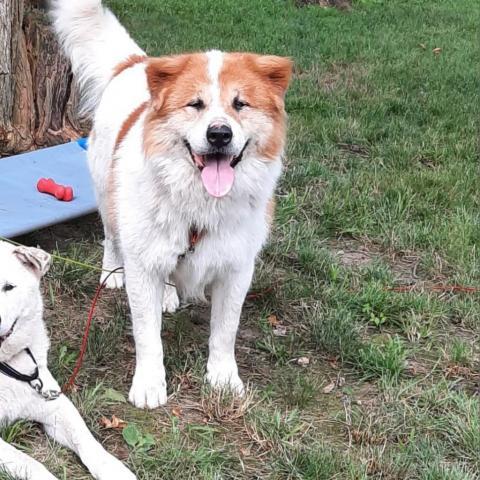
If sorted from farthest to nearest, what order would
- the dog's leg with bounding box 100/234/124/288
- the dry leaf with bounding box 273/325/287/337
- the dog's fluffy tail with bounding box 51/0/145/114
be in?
the dog's fluffy tail with bounding box 51/0/145/114
the dog's leg with bounding box 100/234/124/288
the dry leaf with bounding box 273/325/287/337

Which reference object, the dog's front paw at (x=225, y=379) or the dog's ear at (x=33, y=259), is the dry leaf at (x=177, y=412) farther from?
the dog's ear at (x=33, y=259)

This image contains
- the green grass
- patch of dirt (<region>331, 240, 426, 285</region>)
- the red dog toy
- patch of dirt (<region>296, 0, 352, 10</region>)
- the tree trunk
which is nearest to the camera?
the green grass

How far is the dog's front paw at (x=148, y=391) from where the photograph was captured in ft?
10.5

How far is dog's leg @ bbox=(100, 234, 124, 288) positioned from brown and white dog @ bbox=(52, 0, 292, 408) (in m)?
0.64

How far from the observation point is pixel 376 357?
11.6 feet

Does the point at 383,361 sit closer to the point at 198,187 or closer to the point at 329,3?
the point at 198,187

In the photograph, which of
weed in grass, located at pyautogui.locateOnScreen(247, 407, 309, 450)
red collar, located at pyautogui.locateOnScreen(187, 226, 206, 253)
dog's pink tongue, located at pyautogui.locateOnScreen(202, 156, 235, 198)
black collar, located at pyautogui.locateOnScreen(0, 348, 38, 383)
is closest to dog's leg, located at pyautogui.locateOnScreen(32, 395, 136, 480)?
black collar, located at pyautogui.locateOnScreen(0, 348, 38, 383)

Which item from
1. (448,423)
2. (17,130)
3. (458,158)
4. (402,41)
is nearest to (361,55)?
(402,41)

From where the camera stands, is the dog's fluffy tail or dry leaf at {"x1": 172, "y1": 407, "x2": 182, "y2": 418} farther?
the dog's fluffy tail

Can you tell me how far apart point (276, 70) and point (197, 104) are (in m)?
0.38

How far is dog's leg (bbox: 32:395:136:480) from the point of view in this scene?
2682 millimetres

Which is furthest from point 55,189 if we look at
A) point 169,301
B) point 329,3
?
point 329,3

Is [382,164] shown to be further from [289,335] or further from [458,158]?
[289,335]

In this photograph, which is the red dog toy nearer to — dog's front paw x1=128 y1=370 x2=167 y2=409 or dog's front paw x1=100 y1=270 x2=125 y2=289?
dog's front paw x1=100 y1=270 x2=125 y2=289
